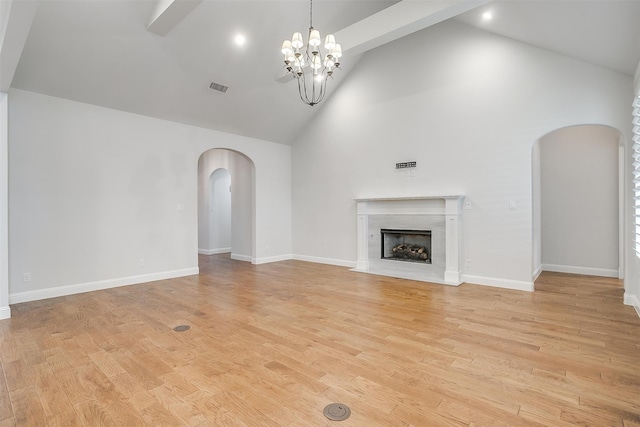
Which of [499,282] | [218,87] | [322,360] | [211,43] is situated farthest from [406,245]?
[211,43]

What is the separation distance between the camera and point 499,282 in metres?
4.89

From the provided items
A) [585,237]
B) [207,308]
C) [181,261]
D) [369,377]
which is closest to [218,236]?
[181,261]

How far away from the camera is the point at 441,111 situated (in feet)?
17.9

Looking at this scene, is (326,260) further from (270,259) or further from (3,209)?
(3,209)

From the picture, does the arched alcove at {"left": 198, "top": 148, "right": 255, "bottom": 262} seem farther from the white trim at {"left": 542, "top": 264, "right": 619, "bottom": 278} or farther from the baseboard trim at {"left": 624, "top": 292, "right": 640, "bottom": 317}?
the baseboard trim at {"left": 624, "top": 292, "right": 640, "bottom": 317}

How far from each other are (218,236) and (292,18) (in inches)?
249

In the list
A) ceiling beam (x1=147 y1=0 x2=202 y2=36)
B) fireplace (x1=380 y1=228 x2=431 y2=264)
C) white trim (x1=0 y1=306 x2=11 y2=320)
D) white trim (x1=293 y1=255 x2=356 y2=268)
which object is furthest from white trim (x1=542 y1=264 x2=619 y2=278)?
white trim (x1=0 y1=306 x2=11 y2=320)

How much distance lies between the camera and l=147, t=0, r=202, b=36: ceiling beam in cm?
Answer: 349

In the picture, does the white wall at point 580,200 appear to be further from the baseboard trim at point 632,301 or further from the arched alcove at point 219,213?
the arched alcove at point 219,213

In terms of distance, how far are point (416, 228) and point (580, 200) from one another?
3.13 meters

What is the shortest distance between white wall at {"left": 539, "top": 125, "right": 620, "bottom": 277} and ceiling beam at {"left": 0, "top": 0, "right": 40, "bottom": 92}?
→ 7356 mm

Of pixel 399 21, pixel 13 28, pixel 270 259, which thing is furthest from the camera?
pixel 270 259

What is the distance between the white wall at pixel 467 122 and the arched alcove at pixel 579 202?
0.89 m

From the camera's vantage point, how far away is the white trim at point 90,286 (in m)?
4.25
